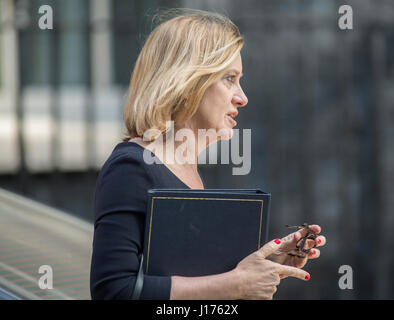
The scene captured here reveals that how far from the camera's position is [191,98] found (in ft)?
4.97

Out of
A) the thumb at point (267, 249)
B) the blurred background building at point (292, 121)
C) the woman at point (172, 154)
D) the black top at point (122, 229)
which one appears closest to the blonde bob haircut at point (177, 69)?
the woman at point (172, 154)

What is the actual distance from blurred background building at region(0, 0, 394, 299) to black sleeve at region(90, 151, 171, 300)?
4.69 meters

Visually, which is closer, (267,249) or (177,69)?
(267,249)

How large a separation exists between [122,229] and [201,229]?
0.59 feet

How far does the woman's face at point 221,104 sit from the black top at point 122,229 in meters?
0.22

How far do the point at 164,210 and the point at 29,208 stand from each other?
4.99 ft

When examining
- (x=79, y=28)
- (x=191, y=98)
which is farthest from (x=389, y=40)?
(x=191, y=98)

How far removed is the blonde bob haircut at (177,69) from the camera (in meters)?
1.49

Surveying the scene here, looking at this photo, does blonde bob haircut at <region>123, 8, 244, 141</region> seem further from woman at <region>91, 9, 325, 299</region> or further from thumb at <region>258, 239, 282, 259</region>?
thumb at <region>258, 239, 282, 259</region>

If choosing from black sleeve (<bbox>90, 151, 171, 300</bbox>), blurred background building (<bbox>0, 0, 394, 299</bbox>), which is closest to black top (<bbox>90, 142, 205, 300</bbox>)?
black sleeve (<bbox>90, 151, 171, 300</bbox>)

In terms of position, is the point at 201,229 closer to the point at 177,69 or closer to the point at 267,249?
the point at 267,249

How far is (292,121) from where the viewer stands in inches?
243

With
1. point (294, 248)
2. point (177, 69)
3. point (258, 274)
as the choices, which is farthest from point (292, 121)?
point (258, 274)
